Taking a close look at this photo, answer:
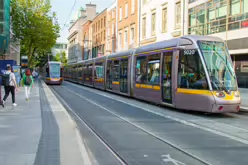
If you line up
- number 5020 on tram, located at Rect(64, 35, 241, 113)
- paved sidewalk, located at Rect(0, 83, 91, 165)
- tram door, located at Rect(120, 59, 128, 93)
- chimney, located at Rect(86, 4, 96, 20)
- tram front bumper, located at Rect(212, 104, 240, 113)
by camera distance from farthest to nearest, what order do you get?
chimney, located at Rect(86, 4, 96, 20) < tram door, located at Rect(120, 59, 128, 93) < number 5020 on tram, located at Rect(64, 35, 241, 113) < tram front bumper, located at Rect(212, 104, 240, 113) < paved sidewalk, located at Rect(0, 83, 91, 165)

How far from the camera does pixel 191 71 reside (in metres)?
11.4

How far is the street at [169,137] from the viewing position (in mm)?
5816

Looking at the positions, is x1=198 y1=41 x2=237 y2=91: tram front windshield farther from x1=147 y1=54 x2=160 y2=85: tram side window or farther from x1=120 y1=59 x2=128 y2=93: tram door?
x1=120 y1=59 x2=128 y2=93: tram door

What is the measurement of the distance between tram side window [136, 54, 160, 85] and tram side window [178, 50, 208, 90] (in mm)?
1985

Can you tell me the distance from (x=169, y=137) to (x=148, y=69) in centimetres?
762

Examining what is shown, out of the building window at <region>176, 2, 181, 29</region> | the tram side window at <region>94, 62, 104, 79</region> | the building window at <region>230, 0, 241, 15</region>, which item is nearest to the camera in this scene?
the building window at <region>230, 0, 241, 15</region>

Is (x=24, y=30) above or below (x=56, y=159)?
above

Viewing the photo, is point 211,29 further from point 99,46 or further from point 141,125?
point 99,46

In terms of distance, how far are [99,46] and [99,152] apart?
5315 cm

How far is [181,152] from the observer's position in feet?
20.3

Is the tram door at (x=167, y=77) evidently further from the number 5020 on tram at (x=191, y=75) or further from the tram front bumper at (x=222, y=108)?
the tram front bumper at (x=222, y=108)

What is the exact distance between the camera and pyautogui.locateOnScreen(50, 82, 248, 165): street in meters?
5.82

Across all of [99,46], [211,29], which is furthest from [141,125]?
[99,46]

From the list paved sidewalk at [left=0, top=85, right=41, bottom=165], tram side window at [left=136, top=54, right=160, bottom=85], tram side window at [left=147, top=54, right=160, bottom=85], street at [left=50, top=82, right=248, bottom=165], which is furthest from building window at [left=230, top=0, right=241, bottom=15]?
paved sidewalk at [left=0, top=85, right=41, bottom=165]
